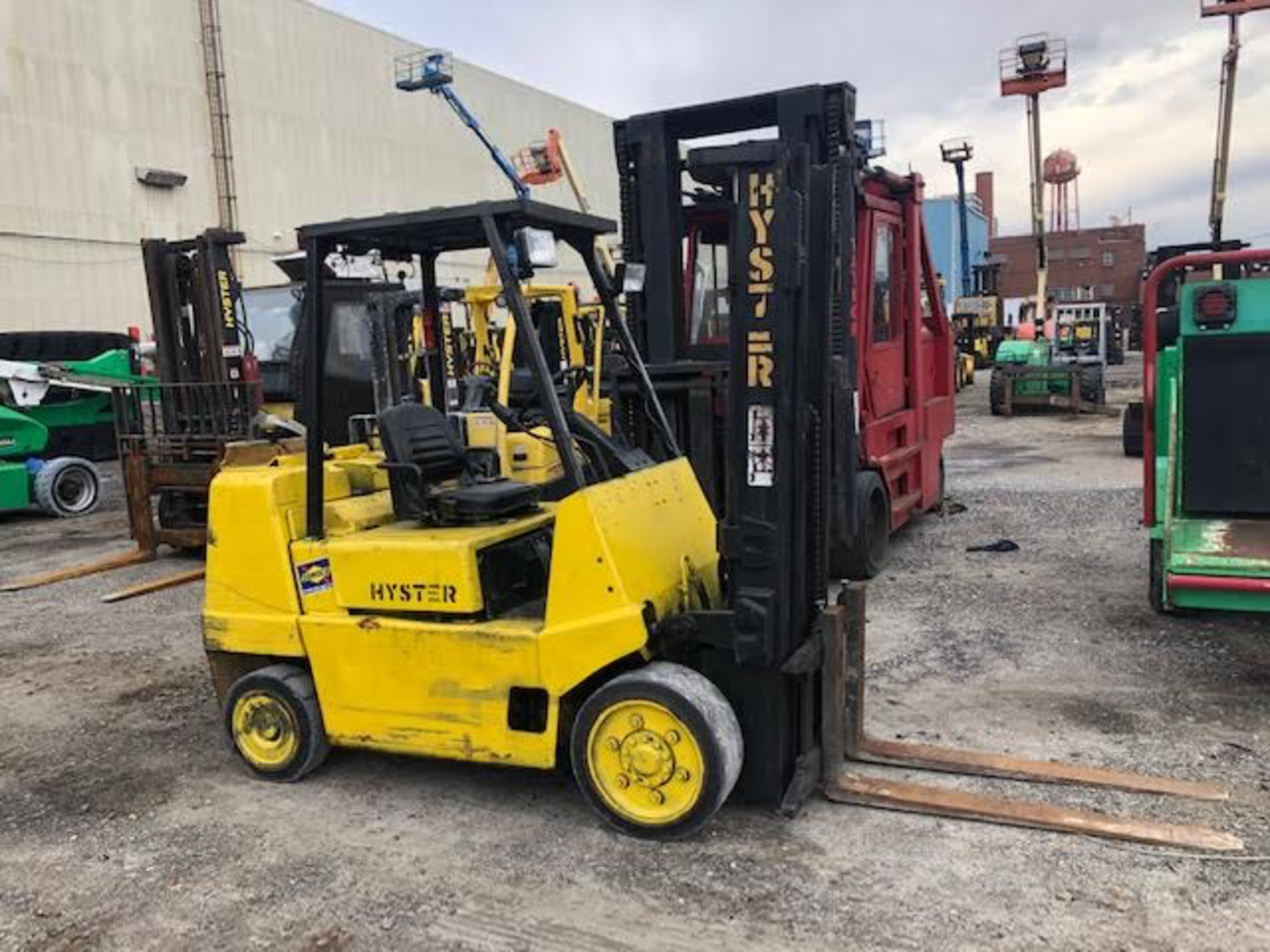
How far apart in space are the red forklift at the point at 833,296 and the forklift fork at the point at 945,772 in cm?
167

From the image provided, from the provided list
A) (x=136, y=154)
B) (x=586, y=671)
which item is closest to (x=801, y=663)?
(x=586, y=671)

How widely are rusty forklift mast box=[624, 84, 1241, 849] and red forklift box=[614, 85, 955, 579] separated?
1.74 meters

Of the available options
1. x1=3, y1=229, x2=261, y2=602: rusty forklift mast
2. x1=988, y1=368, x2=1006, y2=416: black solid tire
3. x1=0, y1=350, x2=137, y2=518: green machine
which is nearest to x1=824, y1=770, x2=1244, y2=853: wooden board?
x1=3, y1=229, x2=261, y2=602: rusty forklift mast

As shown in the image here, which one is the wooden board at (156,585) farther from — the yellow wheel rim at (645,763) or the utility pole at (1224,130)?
the utility pole at (1224,130)

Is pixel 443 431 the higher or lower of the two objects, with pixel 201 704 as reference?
higher

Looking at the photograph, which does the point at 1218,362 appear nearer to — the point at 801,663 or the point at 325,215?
the point at 801,663

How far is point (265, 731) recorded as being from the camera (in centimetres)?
434

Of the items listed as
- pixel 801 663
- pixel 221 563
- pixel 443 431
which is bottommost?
pixel 801 663

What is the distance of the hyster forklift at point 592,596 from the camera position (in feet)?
11.8

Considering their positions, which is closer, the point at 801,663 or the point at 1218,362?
the point at 801,663

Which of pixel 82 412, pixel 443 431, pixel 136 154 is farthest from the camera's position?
pixel 136 154

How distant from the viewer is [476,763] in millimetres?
4340

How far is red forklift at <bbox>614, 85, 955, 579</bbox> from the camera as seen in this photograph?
6.40 metres

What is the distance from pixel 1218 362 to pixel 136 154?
21.7 metres
